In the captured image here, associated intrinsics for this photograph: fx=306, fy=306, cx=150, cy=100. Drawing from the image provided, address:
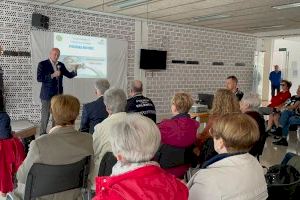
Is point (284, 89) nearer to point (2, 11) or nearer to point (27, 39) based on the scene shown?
point (27, 39)

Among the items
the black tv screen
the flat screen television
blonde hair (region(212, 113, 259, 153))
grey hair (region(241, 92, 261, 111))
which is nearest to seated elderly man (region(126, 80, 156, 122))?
grey hair (region(241, 92, 261, 111))

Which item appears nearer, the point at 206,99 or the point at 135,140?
the point at 135,140

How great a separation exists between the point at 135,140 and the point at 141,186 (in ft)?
0.65

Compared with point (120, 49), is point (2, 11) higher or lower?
higher

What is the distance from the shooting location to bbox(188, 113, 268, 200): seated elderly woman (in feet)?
4.75

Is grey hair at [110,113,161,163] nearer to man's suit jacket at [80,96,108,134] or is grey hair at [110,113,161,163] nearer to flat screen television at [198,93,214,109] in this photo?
man's suit jacket at [80,96,108,134]

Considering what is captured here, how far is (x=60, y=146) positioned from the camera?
6.44ft

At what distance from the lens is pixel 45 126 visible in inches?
224

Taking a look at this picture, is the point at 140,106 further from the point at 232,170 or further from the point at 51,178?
the point at 232,170

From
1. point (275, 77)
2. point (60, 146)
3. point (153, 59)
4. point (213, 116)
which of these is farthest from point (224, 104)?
point (275, 77)

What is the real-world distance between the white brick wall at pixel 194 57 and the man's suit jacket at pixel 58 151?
21.5ft

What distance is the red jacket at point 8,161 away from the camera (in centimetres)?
280

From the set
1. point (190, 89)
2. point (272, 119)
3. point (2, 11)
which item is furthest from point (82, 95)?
point (272, 119)

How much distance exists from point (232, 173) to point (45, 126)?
4.82m
